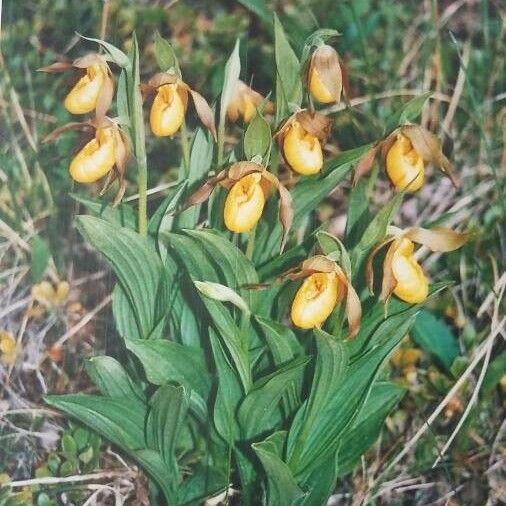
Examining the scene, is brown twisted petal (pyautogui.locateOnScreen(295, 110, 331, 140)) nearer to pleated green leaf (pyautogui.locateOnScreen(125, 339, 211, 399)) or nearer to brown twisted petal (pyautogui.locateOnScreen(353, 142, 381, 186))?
brown twisted petal (pyautogui.locateOnScreen(353, 142, 381, 186))

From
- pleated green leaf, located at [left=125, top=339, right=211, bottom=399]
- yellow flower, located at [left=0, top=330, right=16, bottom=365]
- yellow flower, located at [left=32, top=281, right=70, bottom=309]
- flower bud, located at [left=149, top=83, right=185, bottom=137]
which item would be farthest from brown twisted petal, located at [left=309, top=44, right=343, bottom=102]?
yellow flower, located at [left=0, top=330, right=16, bottom=365]

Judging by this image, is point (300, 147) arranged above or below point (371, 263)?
above

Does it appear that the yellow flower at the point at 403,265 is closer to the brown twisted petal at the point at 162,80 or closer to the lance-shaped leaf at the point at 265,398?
the lance-shaped leaf at the point at 265,398

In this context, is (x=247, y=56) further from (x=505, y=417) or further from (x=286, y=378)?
(x=505, y=417)

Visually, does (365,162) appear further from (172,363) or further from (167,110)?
(172,363)

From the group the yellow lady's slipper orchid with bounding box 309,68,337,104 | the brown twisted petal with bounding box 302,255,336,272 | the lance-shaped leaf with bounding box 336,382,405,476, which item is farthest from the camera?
the lance-shaped leaf with bounding box 336,382,405,476

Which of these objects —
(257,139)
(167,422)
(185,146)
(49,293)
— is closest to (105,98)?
(185,146)

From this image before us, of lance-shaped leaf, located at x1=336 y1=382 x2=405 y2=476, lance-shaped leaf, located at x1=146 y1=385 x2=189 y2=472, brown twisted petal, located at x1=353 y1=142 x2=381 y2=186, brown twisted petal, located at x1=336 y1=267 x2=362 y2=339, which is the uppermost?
brown twisted petal, located at x1=353 y1=142 x2=381 y2=186
